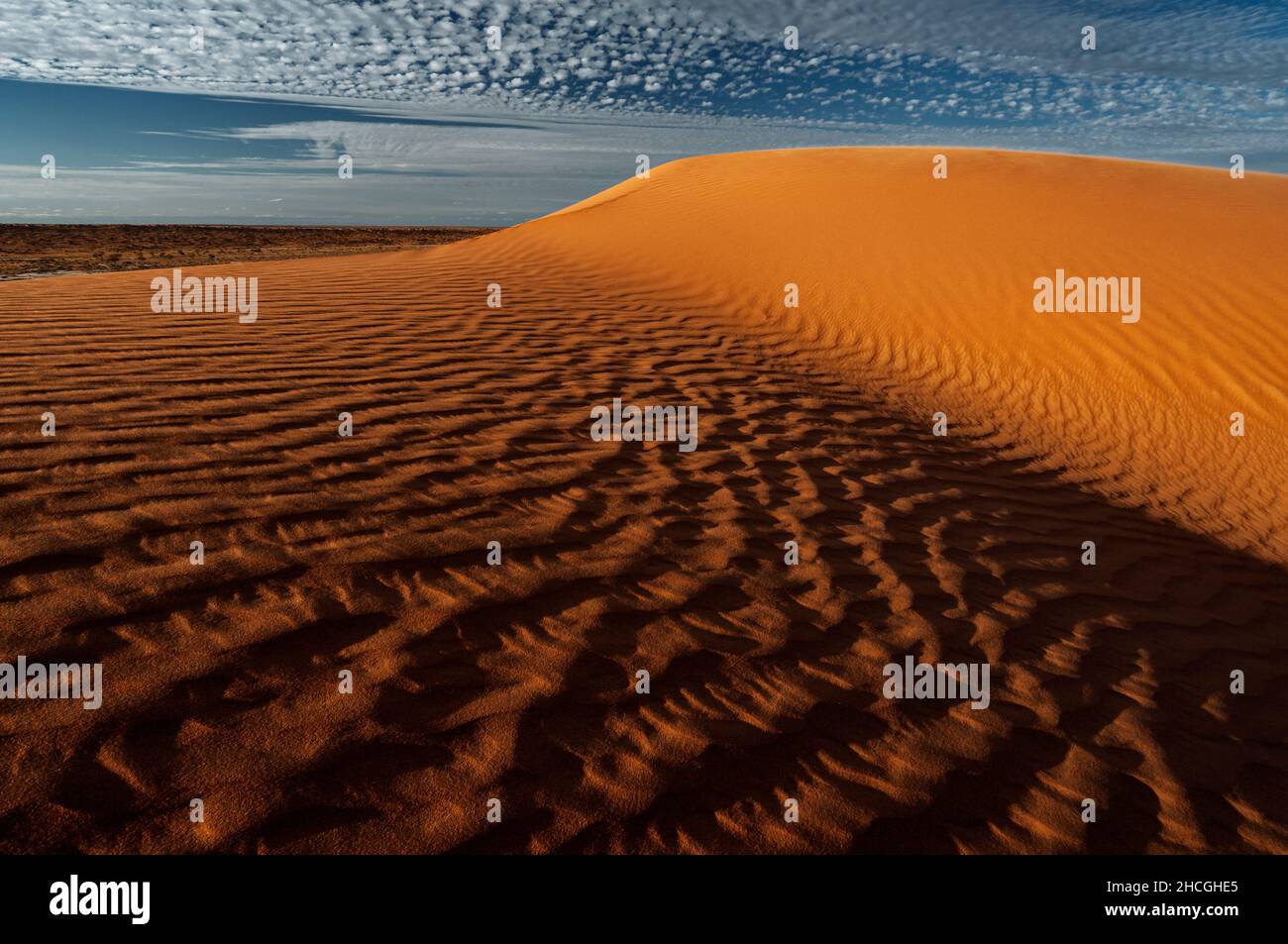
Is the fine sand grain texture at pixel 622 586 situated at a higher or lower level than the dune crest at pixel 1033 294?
lower

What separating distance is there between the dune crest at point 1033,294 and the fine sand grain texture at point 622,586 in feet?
0.24

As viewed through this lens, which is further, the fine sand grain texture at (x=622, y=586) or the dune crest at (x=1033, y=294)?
the dune crest at (x=1033, y=294)

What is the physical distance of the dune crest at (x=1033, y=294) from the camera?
21.2 feet

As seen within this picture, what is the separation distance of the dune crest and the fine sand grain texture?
0.07 metres

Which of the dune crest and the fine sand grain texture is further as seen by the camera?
the dune crest

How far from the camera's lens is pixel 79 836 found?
6.15 feet

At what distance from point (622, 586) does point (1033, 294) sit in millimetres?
7795

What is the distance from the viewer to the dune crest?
6473 mm

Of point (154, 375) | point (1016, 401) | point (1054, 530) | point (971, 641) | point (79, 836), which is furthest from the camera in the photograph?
point (1016, 401)
